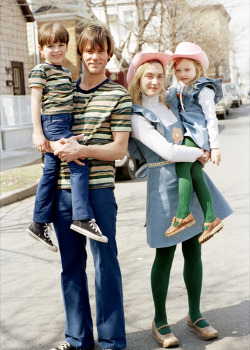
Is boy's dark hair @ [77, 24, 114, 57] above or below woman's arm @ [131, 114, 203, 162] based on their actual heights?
above

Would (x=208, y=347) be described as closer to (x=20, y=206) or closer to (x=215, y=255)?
(x=215, y=255)

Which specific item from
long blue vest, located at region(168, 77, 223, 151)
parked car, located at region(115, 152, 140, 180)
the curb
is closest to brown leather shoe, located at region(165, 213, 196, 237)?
long blue vest, located at region(168, 77, 223, 151)

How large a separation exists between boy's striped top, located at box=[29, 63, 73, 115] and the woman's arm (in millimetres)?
448

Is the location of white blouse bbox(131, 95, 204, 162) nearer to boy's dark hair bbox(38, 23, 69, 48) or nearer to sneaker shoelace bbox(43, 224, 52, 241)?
boy's dark hair bbox(38, 23, 69, 48)

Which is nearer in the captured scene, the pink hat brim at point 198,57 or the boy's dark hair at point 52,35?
the boy's dark hair at point 52,35

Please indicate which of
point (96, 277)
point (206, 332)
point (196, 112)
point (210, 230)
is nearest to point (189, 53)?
point (196, 112)

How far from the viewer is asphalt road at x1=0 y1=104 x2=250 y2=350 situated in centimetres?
405

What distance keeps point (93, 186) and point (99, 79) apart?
2.20ft

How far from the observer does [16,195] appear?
10.2m

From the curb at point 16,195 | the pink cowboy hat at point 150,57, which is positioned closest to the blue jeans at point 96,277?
the pink cowboy hat at point 150,57

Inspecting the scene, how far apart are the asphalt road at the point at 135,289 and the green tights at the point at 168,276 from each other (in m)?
0.21

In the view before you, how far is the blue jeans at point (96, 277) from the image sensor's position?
349 cm

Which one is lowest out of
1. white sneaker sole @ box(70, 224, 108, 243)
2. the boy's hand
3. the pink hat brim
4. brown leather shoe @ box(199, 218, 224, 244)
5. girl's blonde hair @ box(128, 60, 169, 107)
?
brown leather shoe @ box(199, 218, 224, 244)

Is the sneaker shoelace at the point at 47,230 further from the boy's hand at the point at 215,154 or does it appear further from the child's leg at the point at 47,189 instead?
the boy's hand at the point at 215,154
